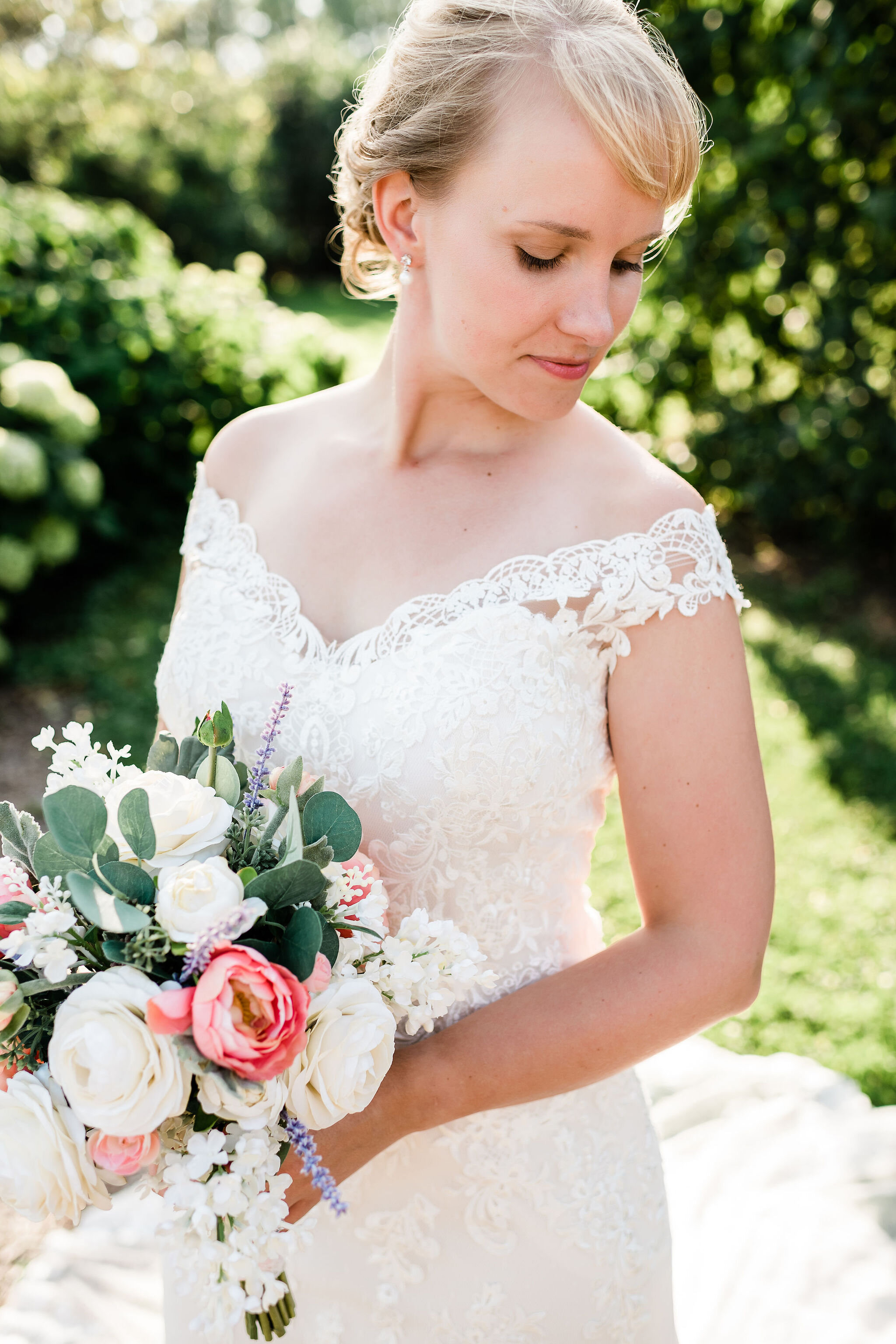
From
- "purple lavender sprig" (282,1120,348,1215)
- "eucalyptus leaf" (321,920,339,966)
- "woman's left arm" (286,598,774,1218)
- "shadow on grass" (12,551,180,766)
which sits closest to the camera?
"purple lavender sprig" (282,1120,348,1215)

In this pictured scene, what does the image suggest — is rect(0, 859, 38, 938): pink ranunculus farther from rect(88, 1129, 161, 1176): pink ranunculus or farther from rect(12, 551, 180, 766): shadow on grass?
rect(12, 551, 180, 766): shadow on grass

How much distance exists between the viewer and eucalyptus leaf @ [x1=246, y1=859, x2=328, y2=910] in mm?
1206

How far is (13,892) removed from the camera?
49.5 inches

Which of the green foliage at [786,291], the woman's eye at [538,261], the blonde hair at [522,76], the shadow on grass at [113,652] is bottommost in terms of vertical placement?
the shadow on grass at [113,652]

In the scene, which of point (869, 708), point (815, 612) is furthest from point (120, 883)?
point (815, 612)

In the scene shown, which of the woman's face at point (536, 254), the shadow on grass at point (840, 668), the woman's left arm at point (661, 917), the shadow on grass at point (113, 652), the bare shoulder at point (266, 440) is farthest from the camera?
the shadow on grass at point (113, 652)

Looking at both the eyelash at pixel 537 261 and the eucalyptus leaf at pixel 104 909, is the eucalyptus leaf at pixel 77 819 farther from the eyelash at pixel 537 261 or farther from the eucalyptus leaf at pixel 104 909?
the eyelash at pixel 537 261

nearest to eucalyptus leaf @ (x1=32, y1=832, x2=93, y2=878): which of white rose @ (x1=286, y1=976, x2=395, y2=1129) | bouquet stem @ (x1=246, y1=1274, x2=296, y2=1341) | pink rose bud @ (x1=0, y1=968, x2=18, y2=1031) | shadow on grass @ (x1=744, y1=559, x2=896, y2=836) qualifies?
pink rose bud @ (x1=0, y1=968, x2=18, y2=1031)

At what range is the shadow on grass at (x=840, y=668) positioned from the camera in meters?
4.91

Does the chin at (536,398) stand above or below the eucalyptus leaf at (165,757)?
above

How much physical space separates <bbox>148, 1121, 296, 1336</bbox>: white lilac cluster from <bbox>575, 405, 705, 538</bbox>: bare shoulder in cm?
108

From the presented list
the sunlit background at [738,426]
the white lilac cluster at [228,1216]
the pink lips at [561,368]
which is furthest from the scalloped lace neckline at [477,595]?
the sunlit background at [738,426]

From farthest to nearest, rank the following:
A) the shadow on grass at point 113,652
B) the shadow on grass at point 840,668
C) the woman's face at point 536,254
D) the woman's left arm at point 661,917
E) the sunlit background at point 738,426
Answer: the shadow on grass at point 113,652, the shadow on grass at point 840,668, the sunlit background at point 738,426, the woman's left arm at point 661,917, the woman's face at point 536,254

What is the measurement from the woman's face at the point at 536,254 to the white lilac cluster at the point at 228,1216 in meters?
1.19
